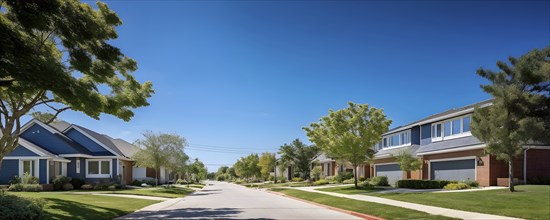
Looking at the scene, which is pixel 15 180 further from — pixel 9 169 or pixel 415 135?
pixel 415 135

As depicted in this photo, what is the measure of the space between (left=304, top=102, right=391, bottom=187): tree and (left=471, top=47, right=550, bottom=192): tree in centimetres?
1210

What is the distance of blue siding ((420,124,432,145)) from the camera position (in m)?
38.6

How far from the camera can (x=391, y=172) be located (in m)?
43.8

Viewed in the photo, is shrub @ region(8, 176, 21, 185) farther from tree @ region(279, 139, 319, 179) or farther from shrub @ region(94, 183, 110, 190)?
tree @ region(279, 139, 319, 179)

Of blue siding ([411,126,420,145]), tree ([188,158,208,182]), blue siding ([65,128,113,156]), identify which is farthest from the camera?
tree ([188,158,208,182])

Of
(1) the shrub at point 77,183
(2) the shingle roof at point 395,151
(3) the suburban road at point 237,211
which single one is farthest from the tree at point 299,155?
(3) the suburban road at point 237,211

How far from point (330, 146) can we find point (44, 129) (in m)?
26.9

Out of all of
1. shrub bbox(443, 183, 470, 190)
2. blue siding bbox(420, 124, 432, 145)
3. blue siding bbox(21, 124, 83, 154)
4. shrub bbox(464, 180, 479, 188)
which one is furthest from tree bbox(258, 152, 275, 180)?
shrub bbox(443, 183, 470, 190)

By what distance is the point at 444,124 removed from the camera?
3612 cm

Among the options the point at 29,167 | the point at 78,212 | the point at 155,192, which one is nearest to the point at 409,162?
the point at 155,192

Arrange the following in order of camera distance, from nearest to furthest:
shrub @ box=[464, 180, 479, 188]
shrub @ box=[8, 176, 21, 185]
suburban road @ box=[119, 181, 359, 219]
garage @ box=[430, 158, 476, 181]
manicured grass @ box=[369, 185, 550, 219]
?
manicured grass @ box=[369, 185, 550, 219], suburban road @ box=[119, 181, 359, 219], shrub @ box=[464, 180, 479, 188], garage @ box=[430, 158, 476, 181], shrub @ box=[8, 176, 21, 185]

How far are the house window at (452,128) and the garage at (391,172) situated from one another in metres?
5.78

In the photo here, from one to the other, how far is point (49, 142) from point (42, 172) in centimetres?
515

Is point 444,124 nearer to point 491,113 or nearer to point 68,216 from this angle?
point 491,113
